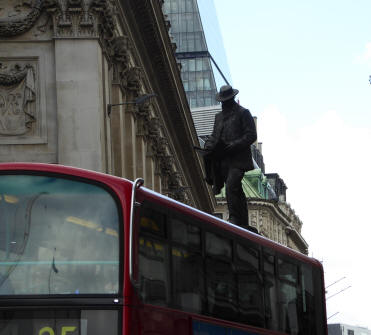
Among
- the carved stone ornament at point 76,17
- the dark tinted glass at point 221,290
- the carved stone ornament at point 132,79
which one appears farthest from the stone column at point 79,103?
the dark tinted glass at point 221,290

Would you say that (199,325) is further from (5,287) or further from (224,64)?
(224,64)

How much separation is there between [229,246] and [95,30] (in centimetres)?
1603

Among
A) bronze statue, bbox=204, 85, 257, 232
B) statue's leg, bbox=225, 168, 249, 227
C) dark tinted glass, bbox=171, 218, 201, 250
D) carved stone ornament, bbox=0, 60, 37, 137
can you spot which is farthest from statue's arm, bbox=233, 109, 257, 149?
carved stone ornament, bbox=0, 60, 37, 137

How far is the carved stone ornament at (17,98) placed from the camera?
2927cm

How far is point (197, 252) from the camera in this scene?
14141 mm

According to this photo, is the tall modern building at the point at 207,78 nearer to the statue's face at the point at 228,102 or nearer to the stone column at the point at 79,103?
the stone column at the point at 79,103

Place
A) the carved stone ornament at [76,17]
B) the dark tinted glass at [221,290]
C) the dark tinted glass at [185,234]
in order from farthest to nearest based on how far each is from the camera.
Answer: the carved stone ornament at [76,17] < the dark tinted glass at [221,290] < the dark tinted glass at [185,234]

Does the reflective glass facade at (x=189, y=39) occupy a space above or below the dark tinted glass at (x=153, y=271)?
above

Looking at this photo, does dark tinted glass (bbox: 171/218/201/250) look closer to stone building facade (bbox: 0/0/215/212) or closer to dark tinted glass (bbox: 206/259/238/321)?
dark tinted glass (bbox: 206/259/238/321)

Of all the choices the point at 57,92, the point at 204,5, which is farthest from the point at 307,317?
the point at 204,5

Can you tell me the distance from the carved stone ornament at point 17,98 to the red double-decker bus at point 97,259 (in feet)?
51.1

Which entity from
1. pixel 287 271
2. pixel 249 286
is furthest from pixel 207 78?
pixel 249 286

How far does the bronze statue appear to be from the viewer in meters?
19.4

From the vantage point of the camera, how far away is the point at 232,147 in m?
19.3
